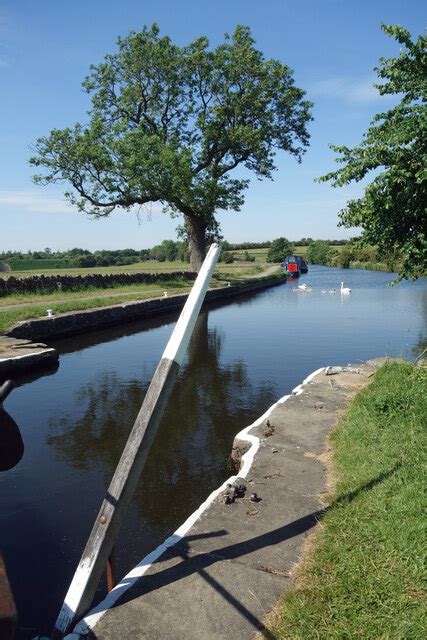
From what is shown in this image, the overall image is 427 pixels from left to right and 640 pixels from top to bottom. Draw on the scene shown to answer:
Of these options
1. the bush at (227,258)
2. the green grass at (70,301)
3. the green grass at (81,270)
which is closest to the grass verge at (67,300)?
the green grass at (70,301)

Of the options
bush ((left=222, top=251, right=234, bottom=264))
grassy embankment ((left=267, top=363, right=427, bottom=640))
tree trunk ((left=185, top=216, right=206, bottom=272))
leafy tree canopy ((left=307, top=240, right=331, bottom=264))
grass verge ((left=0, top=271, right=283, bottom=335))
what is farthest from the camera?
leafy tree canopy ((left=307, top=240, right=331, bottom=264))

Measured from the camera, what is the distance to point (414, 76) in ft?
29.8

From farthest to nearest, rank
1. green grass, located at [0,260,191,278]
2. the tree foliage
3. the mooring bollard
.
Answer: the tree foliage → green grass, located at [0,260,191,278] → the mooring bollard

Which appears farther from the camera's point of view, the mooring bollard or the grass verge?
the grass verge

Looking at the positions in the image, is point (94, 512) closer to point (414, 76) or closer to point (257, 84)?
point (414, 76)

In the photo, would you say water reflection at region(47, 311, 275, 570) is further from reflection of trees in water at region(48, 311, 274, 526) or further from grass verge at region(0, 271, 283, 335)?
grass verge at region(0, 271, 283, 335)

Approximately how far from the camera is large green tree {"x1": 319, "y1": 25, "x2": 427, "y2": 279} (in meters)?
8.03

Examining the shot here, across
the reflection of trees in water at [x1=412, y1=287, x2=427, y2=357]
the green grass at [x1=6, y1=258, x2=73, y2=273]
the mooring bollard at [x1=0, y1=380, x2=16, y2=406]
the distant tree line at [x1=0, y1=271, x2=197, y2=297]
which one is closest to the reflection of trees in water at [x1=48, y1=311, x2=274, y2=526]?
the mooring bollard at [x1=0, y1=380, x2=16, y2=406]

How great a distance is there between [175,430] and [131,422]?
3.20 feet

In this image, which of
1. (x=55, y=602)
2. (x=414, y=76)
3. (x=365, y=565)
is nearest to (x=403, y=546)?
(x=365, y=565)

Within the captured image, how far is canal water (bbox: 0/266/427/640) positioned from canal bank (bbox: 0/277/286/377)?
0.47 metres

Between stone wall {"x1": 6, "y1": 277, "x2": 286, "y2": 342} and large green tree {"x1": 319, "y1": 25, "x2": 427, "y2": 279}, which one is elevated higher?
large green tree {"x1": 319, "y1": 25, "x2": 427, "y2": 279}

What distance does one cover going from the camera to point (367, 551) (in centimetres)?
367

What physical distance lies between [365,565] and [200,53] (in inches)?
1333
